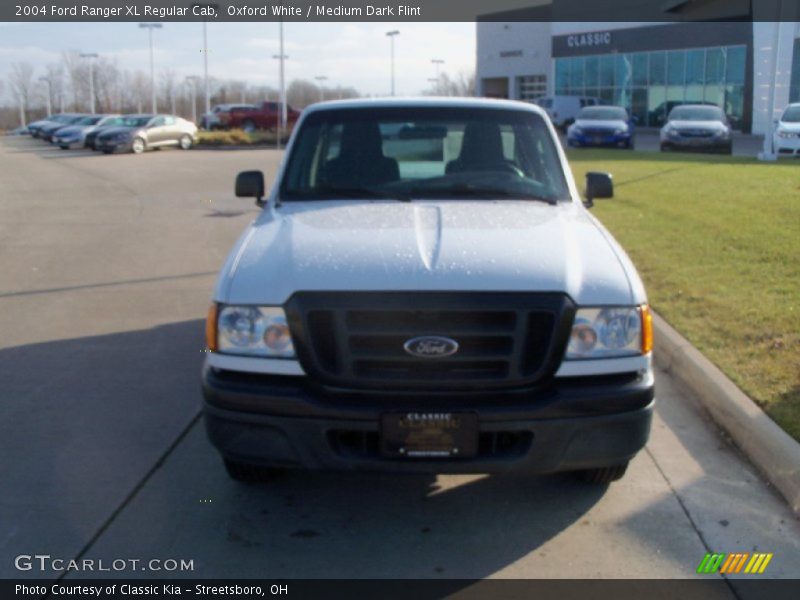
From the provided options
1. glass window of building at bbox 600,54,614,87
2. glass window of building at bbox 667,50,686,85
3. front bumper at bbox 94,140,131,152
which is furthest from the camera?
glass window of building at bbox 600,54,614,87

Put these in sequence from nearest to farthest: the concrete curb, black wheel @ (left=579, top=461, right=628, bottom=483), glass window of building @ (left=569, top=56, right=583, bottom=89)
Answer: black wheel @ (left=579, top=461, right=628, bottom=483) → the concrete curb → glass window of building @ (left=569, top=56, right=583, bottom=89)

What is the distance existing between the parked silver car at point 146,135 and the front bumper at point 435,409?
1370 inches

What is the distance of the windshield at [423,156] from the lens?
5250mm

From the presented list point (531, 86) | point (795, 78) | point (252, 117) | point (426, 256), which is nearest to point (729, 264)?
point (426, 256)

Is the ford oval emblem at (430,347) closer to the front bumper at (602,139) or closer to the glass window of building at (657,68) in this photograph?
the front bumper at (602,139)

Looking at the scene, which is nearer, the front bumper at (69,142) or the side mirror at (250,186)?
the side mirror at (250,186)

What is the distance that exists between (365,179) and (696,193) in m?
10.5

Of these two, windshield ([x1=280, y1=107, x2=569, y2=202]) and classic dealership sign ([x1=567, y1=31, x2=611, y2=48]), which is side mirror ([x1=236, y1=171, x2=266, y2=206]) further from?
classic dealership sign ([x1=567, y1=31, x2=611, y2=48])

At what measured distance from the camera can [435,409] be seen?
3.71m

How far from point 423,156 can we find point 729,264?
460cm

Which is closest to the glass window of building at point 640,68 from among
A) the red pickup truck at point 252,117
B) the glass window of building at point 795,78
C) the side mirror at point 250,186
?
the glass window of building at point 795,78

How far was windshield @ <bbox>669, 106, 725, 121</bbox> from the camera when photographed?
93.5ft

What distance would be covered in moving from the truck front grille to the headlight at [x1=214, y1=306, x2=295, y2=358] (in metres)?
0.07

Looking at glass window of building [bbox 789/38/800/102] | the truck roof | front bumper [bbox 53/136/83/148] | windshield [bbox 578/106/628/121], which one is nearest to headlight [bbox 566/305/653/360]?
the truck roof
